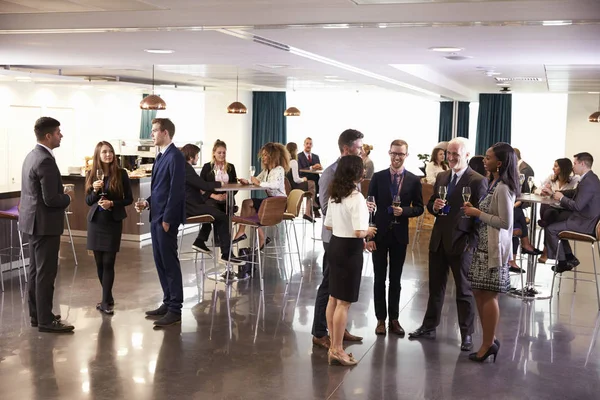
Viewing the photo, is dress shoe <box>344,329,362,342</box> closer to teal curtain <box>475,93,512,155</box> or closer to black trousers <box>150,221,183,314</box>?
black trousers <box>150,221,183,314</box>

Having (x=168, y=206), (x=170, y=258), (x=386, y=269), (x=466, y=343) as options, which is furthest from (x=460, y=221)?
(x=170, y=258)

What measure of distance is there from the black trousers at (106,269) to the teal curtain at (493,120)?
1205 cm

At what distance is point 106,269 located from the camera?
6102mm

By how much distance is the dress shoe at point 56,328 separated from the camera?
5441 mm

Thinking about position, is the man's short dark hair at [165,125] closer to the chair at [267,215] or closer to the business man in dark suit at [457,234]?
the chair at [267,215]

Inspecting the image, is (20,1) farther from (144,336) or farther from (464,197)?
(464,197)

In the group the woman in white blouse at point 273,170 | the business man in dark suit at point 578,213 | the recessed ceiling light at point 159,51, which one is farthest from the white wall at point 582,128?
the recessed ceiling light at point 159,51

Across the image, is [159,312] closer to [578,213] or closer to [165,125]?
[165,125]

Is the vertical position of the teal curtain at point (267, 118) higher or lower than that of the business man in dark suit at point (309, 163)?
higher

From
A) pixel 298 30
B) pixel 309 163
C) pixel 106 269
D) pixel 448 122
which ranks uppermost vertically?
pixel 298 30

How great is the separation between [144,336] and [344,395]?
1.82m

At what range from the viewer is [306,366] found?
486 centimetres

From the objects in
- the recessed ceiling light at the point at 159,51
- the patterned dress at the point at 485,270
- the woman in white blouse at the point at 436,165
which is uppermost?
the recessed ceiling light at the point at 159,51

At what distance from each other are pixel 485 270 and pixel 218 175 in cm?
346
